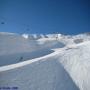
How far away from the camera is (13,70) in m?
7.42

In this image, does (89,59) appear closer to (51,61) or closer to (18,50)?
(51,61)

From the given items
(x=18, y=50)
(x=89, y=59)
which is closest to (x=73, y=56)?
(x=89, y=59)

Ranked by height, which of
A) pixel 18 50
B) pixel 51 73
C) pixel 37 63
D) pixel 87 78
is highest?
pixel 18 50

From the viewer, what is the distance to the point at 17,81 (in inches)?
257

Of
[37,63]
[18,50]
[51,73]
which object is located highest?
[18,50]

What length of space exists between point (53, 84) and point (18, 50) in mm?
12193

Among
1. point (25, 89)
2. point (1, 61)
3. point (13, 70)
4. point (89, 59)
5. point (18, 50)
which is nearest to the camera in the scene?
point (25, 89)

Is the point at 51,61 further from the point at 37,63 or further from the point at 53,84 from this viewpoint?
the point at 53,84

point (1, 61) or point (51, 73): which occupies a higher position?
point (1, 61)

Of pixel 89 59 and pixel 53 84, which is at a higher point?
pixel 89 59

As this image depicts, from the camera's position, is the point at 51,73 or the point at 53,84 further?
the point at 51,73

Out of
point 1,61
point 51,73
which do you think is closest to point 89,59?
point 51,73

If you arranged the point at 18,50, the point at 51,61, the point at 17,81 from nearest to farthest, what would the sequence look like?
the point at 17,81, the point at 51,61, the point at 18,50

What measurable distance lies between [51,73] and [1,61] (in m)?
8.35
